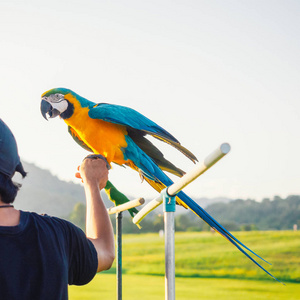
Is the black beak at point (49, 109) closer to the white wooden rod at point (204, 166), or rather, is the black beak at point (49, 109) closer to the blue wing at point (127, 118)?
the blue wing at point (127, 118)

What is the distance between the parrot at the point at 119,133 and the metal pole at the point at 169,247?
0.83 ft

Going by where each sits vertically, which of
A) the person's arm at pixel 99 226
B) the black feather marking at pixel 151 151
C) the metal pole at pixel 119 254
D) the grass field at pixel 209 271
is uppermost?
the black feather marking at pixel 151 151

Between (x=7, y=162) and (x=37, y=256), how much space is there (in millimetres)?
148

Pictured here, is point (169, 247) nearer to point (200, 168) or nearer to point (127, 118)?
point (200, 168)

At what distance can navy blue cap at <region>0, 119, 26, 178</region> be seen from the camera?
0.59 metres

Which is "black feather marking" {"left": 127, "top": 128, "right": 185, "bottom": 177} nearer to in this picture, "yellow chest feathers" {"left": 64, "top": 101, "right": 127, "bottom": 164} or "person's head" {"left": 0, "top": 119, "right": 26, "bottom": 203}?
"yellow chest feathers" {"left": 64, "top": 101, "right": 127, "bottom": 164}

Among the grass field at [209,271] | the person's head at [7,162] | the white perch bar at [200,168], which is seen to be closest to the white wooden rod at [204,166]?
the white perch bar at [200,168]

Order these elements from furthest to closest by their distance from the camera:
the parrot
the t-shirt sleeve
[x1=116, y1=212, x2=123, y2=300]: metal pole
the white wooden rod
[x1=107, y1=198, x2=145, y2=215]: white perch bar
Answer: [x1=116, y1=212, x2=123, y2=300]: metal pole < the parrot < [x1=107, y1=198, x2=145, y2=215]: white perch bar < the t-shirt sleeve < the white wooden rod

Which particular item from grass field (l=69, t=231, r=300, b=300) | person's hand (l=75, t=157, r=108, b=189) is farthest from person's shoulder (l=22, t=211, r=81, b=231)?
grass field (l=69, t=231, r=300, b=300)

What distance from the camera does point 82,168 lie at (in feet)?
2.74

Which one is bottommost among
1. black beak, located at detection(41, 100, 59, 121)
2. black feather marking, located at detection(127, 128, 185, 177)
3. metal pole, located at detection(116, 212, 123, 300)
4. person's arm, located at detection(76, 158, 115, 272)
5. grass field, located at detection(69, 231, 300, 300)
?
grass field, located at detection(69, 231, 300, 300)

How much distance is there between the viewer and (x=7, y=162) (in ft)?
1.94

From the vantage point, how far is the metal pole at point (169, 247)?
77 cm

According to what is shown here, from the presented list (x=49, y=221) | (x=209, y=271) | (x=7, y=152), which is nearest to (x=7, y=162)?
(x=7, y=152)
